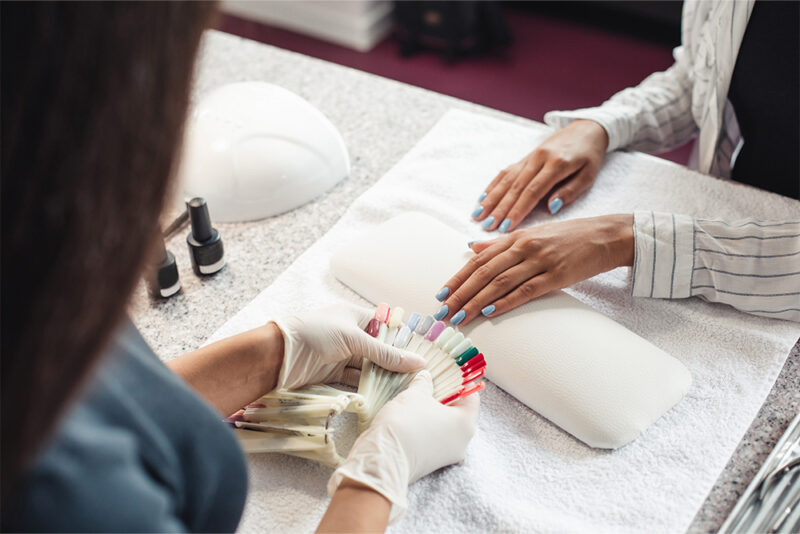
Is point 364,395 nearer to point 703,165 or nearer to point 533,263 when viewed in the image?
point 533,263

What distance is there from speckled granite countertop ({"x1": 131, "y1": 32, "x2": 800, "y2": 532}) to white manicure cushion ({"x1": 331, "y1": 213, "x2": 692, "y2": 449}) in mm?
95

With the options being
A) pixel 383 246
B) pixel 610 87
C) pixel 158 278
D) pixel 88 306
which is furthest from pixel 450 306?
pixel 610 87

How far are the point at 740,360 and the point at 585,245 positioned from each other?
211mm

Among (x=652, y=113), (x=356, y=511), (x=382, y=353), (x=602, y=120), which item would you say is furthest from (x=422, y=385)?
(x=652, y=113)

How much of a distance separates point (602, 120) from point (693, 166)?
305 mm

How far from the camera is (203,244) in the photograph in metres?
0.81

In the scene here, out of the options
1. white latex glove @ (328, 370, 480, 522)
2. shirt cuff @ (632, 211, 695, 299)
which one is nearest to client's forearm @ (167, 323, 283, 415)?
white latex glove @ (328, 370, 480, 522)

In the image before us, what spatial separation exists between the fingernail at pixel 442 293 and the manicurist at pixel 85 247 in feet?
1.24

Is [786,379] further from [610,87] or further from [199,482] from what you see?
[610,87]

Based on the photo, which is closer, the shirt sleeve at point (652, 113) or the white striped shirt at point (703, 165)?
the white striped shirt at point (703, 165)

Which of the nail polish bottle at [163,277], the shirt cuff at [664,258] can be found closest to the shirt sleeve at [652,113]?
the shirt cuff at [664,258]

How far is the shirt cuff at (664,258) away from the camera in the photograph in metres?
0.80

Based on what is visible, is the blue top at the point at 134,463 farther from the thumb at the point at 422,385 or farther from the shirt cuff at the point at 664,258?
the shirt cuff at the point at 664,258

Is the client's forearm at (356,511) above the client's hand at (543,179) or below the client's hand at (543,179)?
below
